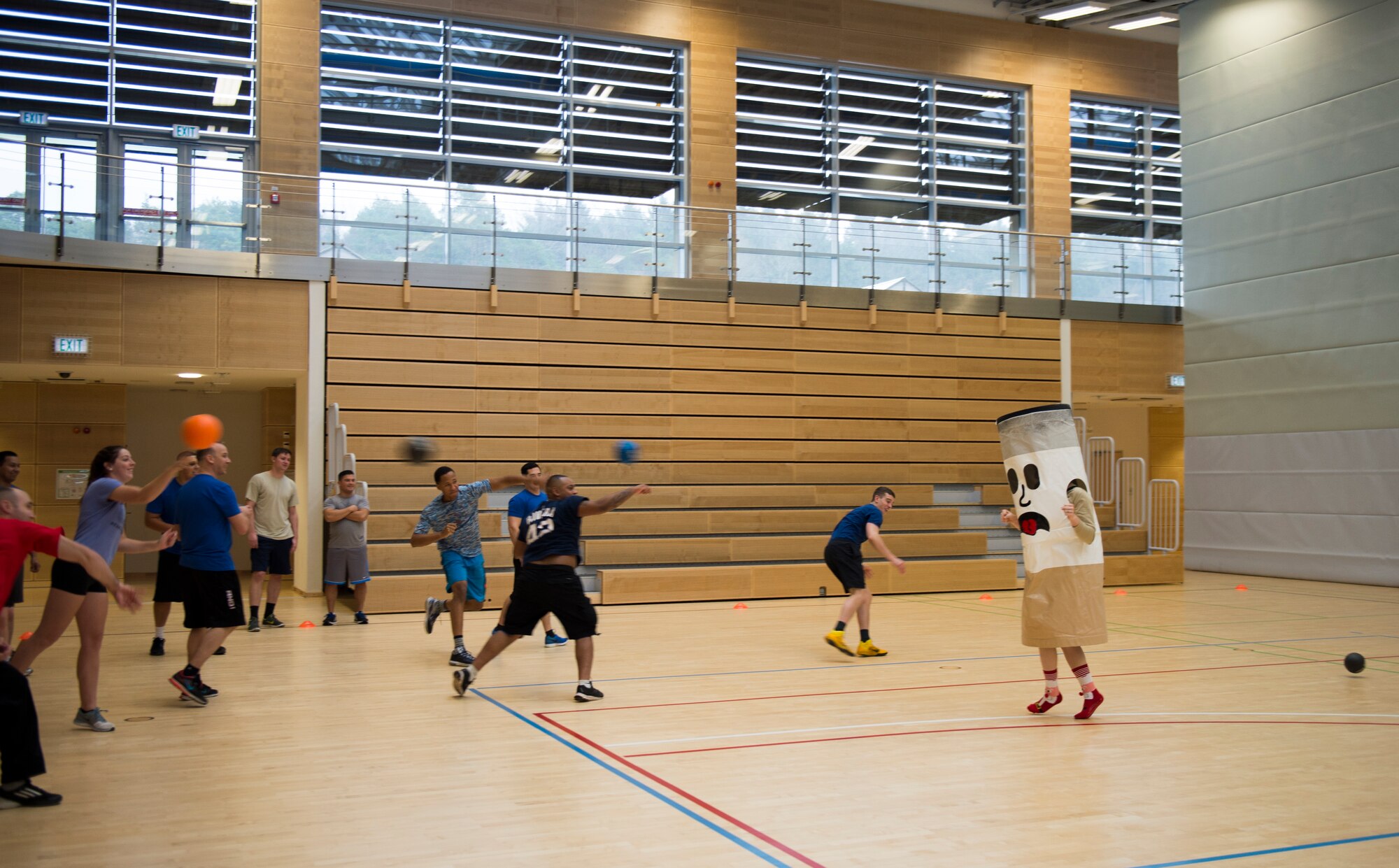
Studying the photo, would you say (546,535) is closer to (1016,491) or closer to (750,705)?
(750,705)

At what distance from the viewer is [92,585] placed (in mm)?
6082

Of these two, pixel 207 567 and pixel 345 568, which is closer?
pixel 207 567

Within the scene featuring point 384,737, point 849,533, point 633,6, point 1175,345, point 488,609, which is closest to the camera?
point 384,737

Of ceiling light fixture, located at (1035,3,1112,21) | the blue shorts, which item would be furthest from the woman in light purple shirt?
ceiling light fixture, located at (1035,3,1112,21)

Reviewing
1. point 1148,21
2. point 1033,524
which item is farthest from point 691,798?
point 1148,21

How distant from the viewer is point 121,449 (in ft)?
20.5

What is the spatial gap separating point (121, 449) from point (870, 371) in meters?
11.5

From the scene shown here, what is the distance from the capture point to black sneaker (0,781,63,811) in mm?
4562

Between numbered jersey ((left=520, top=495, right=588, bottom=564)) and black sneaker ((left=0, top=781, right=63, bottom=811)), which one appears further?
numbered jersey ((left=520, top=495, right=588, bottom=564))

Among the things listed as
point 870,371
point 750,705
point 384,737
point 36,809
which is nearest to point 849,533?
point 750,705

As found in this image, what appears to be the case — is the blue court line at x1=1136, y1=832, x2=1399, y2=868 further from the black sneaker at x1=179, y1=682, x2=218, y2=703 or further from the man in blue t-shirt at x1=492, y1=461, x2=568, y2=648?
the man in blue t-shirt at x1=492, y1=461, x2=568, y2=648

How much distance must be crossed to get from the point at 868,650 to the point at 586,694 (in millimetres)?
2821

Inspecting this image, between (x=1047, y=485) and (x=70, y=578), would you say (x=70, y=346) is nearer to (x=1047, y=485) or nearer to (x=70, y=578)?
(x=70, y=578)

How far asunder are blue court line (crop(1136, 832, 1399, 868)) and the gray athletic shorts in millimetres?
8853
